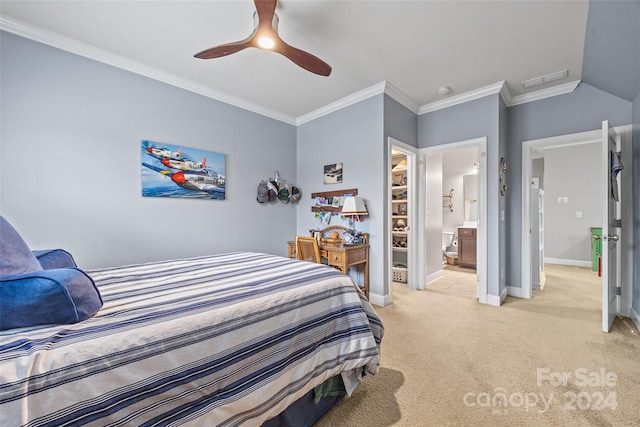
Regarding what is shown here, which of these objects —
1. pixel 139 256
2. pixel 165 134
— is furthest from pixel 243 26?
pixel 139 256

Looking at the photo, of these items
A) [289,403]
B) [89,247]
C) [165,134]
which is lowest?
[289,403]

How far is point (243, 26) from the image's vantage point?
220 cm

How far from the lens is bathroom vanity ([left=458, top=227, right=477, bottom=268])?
203 inches

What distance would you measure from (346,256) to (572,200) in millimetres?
5466

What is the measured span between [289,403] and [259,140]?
3256mm

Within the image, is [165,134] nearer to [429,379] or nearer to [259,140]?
[259,140]

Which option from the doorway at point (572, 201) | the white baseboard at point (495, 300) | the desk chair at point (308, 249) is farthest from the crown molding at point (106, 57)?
the doorway at point (572, 201)

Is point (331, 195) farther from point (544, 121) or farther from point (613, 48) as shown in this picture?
point (613, 48)

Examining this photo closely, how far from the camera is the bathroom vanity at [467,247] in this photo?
16.9 feet

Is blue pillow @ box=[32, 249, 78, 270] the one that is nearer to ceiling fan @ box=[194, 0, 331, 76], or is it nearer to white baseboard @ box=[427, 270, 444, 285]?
ceiling fan @ box=[194, 0, 331, 76]

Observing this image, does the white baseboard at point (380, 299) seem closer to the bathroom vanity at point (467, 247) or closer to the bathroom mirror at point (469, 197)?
the bathroom vanity at point (467, 247)

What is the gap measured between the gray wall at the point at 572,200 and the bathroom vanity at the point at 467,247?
1.99 m

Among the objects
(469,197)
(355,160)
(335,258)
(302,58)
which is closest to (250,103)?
(355,160)

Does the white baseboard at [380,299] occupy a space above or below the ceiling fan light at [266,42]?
below
